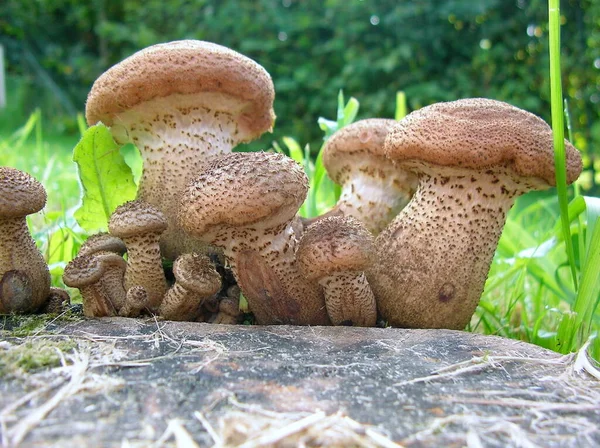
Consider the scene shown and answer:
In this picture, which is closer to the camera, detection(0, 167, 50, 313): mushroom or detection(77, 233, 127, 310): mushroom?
detection(0, 167, 50, 313): mushroom

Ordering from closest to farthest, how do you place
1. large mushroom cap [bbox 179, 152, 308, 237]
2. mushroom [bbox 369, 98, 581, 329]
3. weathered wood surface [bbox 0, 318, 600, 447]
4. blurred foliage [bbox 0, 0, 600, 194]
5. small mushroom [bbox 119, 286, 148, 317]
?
1. weathered wood surface [bbox 0, 318, 600, 447]
2. large mushroom cap [bbox 179, 152, 308, 237]
3. mushroom [bbox 369, 98, 581, 329]
4. small mushroom [bbox 119, 286, 148, 317]
5. blurred foliage [bbox 0, 0, 600, 194]

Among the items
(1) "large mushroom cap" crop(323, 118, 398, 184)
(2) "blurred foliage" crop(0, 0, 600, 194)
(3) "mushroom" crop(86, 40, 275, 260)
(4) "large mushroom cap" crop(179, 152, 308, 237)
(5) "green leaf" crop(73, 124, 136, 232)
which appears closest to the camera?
(4) "large mushroom cap" crop(179, 152, 308, 237)

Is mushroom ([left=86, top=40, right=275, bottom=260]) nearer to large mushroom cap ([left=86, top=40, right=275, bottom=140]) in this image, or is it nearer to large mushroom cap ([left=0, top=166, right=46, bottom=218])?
large mushroom cap ([left=86, top=40, right=275, bottom=140])

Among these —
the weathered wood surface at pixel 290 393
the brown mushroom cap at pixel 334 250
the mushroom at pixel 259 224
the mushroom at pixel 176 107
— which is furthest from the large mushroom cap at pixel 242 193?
the mushroom at pixel 176 107

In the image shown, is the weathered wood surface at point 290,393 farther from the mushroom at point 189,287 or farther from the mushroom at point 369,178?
the mushroom at point 369,178

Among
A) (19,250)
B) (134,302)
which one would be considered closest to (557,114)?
(134,302)

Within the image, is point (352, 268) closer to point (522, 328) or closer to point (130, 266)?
point (130, 266)

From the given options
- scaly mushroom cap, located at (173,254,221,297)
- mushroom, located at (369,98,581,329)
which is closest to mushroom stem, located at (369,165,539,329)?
mushroom, located at (369,98,581,329)
